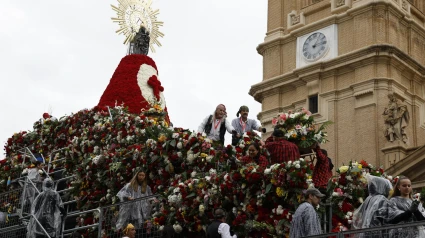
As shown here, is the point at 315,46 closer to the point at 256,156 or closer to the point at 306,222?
the point at 256,156

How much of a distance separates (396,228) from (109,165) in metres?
7.89

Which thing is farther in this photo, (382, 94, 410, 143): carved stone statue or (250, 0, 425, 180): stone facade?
(250, 0, 425, 180): stone facade

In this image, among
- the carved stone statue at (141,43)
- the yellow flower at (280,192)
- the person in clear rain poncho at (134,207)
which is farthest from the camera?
the carved stone statue at (141,43)

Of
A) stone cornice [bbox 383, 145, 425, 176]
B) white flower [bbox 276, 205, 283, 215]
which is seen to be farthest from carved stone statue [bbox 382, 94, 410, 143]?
white flower [bbox 276, 205, 283, 215]

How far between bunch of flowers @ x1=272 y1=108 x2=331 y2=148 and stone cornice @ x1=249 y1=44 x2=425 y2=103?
78.1ft

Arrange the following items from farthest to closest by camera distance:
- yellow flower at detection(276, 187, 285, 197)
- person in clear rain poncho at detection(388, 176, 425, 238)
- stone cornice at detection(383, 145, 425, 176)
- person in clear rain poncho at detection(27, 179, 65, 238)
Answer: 1. stone cornice at detection(383, 145, 425, 176)
2. person in clear rain poncho at detection(27, 179, 65, 238)
3. yellow flower at detection(276, 187, 285, 197)
4. person in clear rain poncho at detection(388, 176, 425, 238)

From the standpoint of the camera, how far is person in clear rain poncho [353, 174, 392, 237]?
9266 mm

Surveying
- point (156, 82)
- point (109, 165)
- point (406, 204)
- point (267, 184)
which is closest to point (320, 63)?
point (156, 82)

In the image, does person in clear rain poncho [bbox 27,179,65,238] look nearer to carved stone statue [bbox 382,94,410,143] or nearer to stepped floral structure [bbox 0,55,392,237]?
stepped floral structure [bbox 0,55,392,237]

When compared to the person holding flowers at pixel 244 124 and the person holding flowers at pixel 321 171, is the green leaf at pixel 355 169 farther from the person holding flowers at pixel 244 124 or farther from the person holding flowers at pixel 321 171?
the person holding flowers at pixel 244 124

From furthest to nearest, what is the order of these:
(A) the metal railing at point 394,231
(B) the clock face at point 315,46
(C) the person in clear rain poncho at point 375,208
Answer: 1. (B) the clock face at point 315,46
2. (C) the person in clear rain poncho at point 375,208
3. (A) the metal railing at point 394,231

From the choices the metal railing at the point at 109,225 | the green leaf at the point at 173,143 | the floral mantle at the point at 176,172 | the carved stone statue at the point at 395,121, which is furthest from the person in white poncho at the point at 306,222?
the carved stone statue at the point at 395,121

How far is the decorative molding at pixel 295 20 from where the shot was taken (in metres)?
40.5

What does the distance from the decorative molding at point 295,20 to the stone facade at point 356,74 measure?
0.05m
